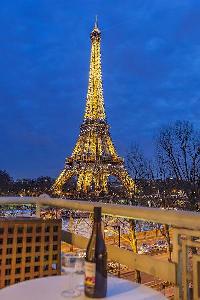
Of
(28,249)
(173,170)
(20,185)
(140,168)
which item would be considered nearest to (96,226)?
(28,249)

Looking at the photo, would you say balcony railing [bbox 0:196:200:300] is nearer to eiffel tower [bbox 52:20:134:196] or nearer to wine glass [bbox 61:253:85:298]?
wine glass [bbox 61:253:85:298]

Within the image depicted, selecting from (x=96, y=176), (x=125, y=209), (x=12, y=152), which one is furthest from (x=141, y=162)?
(x=12, y=152)

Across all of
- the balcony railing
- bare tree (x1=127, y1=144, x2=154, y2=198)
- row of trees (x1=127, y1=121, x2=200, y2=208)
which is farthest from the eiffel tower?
the balcony railing

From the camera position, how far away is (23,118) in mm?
65312

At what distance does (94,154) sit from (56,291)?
947 inches

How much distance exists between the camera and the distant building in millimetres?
2178

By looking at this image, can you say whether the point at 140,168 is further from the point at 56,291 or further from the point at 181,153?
the point at 56,291

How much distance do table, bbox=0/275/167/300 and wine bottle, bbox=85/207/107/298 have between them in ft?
0.13

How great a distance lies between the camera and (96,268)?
1379mm

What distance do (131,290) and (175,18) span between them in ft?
147

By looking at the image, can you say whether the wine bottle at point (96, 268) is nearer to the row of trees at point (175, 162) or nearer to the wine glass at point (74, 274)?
the wine glass at point (74, 274)

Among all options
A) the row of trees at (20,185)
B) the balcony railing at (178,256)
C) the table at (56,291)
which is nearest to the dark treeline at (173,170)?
the balcony railing at (178,256)

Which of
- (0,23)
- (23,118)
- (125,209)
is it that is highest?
(0,23)

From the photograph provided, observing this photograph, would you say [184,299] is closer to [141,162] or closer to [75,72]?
[141,162]
